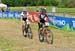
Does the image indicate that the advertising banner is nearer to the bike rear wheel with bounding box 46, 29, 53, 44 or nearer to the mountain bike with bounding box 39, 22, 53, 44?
the mountain bike with bounding box 39, 22, 53, 44

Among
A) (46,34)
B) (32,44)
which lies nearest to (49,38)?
(46,34)

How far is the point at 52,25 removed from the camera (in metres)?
28.2

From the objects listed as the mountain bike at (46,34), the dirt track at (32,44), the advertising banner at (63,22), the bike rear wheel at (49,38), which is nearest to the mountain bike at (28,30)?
the dirt track at (32,44)

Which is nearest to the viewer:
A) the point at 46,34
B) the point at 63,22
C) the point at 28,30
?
the point at 46,34

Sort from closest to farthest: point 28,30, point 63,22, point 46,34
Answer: point 46,34 < point 28,30 < point 63,22

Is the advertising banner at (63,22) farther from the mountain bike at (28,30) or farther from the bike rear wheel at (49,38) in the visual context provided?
the bike rear wheel at (49,38)

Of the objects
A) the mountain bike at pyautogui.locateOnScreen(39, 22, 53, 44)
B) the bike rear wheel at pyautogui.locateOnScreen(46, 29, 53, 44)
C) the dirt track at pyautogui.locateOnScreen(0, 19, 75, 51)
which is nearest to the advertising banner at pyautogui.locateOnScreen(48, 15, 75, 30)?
the dirt track at pyautogui.locateOnScreen(0, 19, 75, 51)

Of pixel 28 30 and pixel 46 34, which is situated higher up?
pixel 46 34

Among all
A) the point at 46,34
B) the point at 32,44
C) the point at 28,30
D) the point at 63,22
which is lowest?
the point at 63,22

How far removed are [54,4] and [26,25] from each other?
76.8m

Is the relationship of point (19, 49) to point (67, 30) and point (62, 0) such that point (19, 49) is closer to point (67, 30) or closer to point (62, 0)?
point (67, 30)

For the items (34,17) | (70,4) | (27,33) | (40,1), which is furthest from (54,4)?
(27,33)

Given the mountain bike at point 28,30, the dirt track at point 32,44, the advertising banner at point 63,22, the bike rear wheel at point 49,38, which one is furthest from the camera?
the advertising banner at point 63,22

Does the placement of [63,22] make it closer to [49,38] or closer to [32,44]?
[49,38]
